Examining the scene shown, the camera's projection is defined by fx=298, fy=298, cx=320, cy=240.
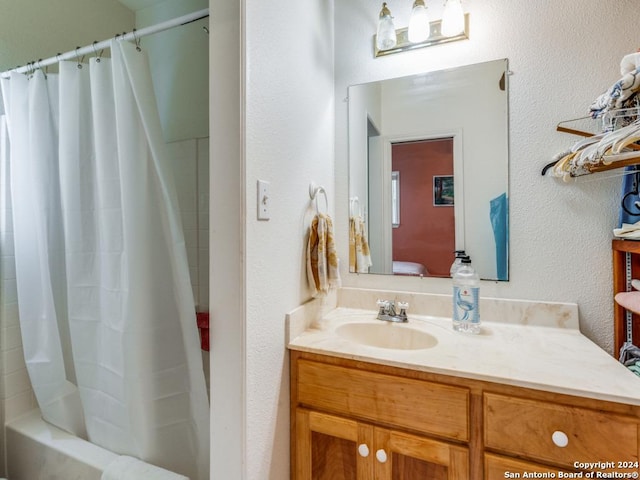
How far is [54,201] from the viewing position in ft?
4.06

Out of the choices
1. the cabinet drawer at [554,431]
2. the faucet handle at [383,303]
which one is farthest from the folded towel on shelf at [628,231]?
the faucet handle at [383,303]

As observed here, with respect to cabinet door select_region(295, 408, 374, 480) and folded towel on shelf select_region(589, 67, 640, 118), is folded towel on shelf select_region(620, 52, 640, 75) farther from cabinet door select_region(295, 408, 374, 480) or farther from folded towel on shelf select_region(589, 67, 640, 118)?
cabinet door select_region(295, 408, 374, 480)

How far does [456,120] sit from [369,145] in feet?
1.32

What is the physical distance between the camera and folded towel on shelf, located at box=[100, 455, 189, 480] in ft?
3.25

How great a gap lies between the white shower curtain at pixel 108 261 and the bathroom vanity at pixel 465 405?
42cm

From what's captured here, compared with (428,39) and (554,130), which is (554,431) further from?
(428,39)

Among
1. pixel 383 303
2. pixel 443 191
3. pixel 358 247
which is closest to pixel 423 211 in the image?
pixel 443 191

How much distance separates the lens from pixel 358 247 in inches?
60.1

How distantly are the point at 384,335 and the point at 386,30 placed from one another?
4.62 feet

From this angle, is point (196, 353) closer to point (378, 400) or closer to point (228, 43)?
point (378, 400)

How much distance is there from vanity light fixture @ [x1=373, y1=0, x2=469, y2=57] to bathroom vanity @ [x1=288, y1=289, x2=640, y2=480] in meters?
1.24

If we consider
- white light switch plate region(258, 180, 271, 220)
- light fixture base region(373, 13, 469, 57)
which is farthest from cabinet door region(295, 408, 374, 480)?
light fixture base region(373, 13, 469, 57)

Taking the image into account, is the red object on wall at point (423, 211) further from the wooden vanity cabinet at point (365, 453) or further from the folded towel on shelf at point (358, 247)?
the wooden vanity cabinet at point (365, 453)


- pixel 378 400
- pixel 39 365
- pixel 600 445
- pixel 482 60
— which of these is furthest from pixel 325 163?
pixel 39 365
